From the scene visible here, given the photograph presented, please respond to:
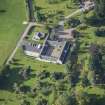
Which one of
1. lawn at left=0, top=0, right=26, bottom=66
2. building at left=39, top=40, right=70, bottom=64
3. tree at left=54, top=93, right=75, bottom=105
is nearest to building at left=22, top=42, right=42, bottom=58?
building at left=39, top=40, right=70, bottom=64

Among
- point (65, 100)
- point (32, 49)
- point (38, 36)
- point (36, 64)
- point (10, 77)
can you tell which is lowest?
point (10, 77)

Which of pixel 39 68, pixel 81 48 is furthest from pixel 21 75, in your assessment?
pixel 81 48

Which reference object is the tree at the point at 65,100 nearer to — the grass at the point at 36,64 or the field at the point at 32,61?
the field at the point at 32,61

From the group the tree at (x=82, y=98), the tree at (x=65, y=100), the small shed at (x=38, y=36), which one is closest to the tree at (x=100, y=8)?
the small shed at (x=38, y=36)

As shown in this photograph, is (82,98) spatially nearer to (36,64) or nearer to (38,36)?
(36,64)

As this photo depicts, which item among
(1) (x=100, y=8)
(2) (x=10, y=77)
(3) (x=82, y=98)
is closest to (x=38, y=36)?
(2) (x=10, y=77)

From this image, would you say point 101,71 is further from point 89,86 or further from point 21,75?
point 21,75

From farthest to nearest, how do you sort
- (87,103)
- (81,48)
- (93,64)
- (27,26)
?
(27,26) < (81,48) < (93,64) < (87,103)

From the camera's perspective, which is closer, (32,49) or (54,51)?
(54,51)

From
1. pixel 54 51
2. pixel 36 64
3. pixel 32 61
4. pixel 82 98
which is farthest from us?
pixel 54 51
